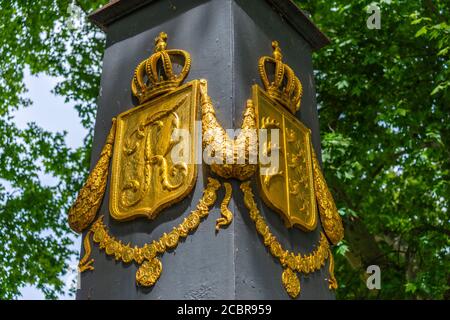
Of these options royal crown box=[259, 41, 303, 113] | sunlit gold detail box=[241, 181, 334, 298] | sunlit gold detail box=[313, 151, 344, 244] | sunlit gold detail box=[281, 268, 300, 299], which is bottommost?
sunlit gold detail box=[281, 268, 300, 299]

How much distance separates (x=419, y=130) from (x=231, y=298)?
6.20 metres

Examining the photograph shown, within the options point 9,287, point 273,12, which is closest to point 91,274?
point 273,12

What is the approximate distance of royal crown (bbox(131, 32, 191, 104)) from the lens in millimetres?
4703

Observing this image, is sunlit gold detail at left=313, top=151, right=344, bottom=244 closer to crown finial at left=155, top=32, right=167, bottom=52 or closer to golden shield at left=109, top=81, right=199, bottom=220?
golden shield at left=109, top=81, right=199, bottom=220

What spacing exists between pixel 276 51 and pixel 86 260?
7.04ft

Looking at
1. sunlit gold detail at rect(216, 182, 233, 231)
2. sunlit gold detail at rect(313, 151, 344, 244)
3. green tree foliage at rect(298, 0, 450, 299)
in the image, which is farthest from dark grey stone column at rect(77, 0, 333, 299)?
green tree foliage at rect(298, 0, 450, 299)

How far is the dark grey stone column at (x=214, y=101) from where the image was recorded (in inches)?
156

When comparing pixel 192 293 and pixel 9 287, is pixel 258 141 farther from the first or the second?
pixel 9 287

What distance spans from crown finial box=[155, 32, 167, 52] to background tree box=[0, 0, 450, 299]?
4.35 m

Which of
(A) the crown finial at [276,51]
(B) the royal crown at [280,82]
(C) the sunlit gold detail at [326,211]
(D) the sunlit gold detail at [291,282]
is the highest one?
(A) the crown finial at [276,51]

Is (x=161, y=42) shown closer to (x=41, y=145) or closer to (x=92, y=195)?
(x=92, y=195)

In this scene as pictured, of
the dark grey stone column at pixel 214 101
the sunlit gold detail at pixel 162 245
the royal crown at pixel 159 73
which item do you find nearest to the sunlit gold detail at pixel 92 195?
the dark grey stone column at pixel 214 101

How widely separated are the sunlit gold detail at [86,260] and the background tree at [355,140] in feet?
14.7

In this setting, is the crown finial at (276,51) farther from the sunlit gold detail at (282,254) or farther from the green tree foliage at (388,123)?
the green tree foliage at (388,123)
